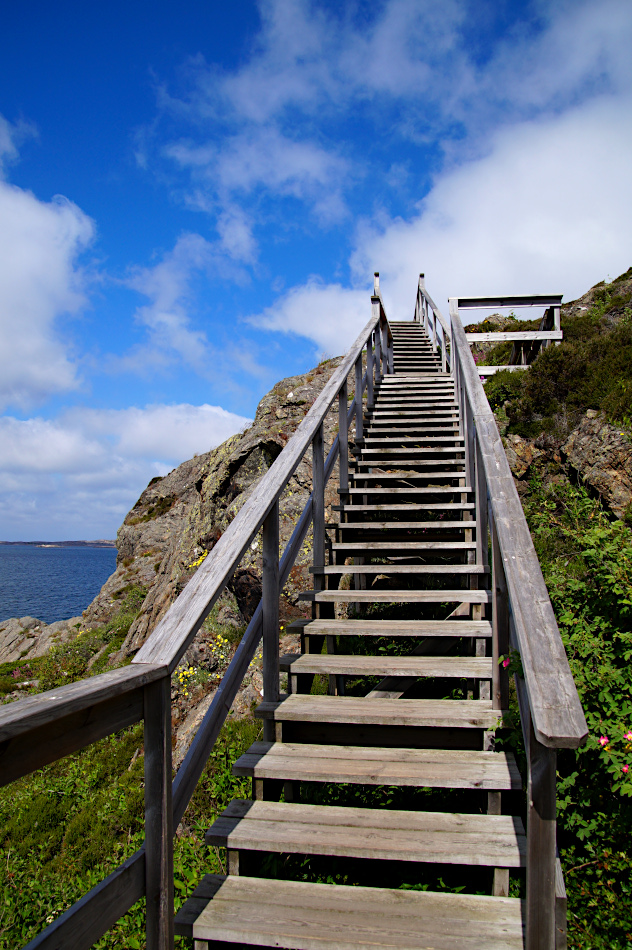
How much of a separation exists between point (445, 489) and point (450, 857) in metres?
3.07

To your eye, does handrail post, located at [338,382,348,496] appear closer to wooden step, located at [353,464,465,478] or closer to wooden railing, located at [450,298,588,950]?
wooden step, located at [353,464,465,478]

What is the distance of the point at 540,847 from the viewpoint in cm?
145

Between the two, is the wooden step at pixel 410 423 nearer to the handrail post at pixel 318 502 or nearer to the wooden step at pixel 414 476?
the wooden step at pixel 414 476

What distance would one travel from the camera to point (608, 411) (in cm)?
660

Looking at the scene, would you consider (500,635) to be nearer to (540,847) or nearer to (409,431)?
(540,847)

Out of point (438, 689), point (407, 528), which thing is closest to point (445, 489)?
point (407, 528)

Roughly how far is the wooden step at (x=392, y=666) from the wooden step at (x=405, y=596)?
0.38 meters

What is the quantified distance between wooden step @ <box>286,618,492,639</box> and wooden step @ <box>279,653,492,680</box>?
129 millimetres

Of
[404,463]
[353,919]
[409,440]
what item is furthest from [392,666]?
[409,440]

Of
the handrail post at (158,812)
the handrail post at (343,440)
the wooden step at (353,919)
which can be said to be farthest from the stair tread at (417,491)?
the handrail post at (158,812)

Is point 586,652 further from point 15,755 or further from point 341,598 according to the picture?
point 15,755

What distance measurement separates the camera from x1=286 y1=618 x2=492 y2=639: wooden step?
293 cm

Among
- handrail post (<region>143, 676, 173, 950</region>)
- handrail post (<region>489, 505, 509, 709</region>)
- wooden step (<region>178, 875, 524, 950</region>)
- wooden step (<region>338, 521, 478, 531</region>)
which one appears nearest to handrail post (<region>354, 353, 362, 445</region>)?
wooden step (<region>338, 521, 478, 531</region>)

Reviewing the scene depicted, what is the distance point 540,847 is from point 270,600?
58.4 inches
